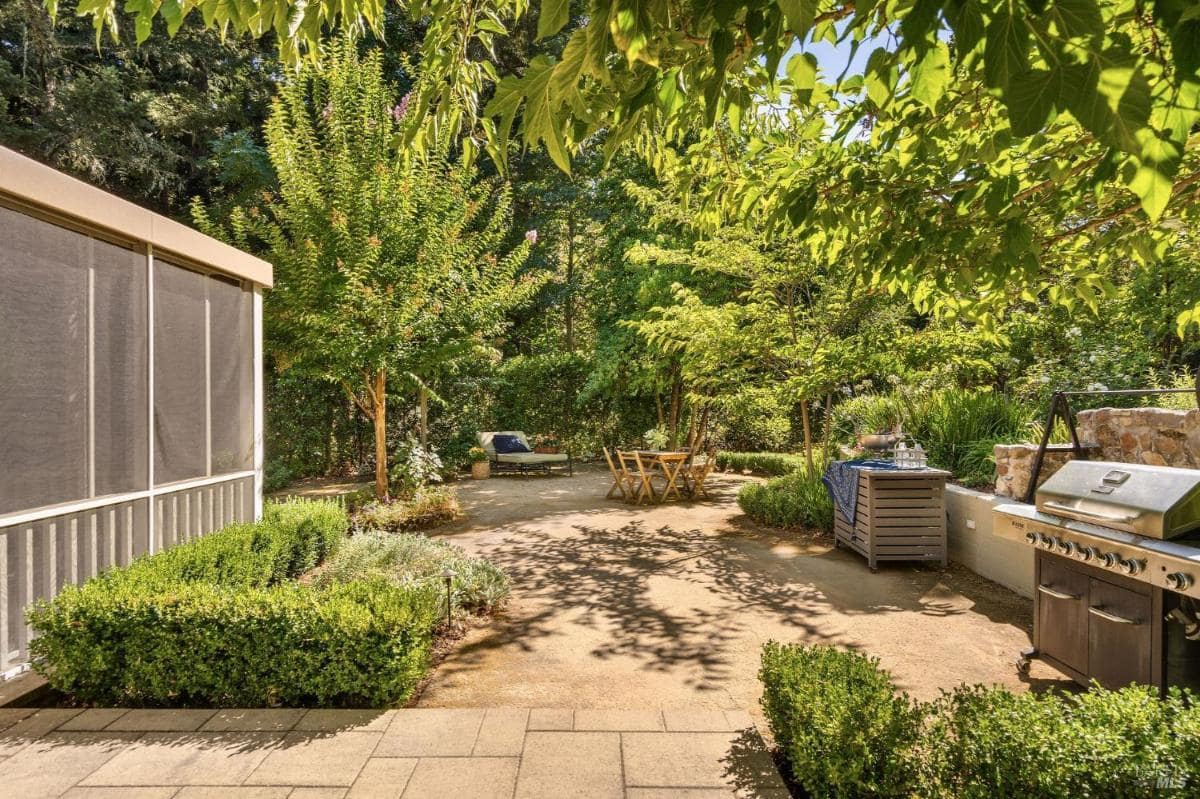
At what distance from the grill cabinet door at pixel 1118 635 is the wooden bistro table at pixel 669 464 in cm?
599

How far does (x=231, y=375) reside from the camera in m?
5.53

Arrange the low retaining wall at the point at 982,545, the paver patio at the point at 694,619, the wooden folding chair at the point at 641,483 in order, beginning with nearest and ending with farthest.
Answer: the paver patio at the point at 694,619
the low retaining wall at the point at 982,545
the wooden folding chair at the point at 641,483

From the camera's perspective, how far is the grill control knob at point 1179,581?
2.27 metres

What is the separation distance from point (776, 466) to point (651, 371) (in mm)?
2962

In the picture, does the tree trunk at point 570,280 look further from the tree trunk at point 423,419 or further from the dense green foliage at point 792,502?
the dense green foliage at point 792,502

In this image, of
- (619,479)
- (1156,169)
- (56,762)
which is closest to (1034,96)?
(1156,169)

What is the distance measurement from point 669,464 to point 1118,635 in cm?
697

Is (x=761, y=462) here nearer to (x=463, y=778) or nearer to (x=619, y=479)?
(x=619, y=479)

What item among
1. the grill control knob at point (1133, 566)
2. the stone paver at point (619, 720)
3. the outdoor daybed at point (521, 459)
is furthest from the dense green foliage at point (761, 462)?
the stone paver at point (619, 720)

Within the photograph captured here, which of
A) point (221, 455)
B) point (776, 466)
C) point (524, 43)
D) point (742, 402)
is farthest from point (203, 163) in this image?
point (776, 466)

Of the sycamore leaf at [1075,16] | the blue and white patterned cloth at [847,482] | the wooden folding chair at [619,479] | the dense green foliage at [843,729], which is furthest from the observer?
the wooden folding chair at [619,479]

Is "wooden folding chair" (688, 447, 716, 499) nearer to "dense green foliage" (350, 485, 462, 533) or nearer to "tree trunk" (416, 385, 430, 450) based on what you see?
"dense green foliage" (350, 485, 462, 533)

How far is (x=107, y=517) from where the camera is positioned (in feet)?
12.9

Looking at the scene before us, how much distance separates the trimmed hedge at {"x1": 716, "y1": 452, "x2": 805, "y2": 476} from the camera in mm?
10758
